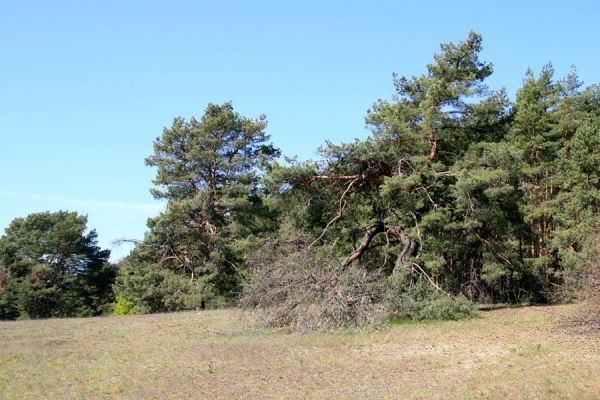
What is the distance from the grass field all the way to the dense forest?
2409 millimetres

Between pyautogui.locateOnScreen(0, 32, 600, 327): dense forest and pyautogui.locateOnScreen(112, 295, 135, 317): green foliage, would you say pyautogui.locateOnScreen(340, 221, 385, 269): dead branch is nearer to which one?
pyautogui.locateOnScreen(0, 32, 600, 327): dense forest

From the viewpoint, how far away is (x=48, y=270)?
4725cm

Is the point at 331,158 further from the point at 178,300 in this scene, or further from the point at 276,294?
the point at 178,300

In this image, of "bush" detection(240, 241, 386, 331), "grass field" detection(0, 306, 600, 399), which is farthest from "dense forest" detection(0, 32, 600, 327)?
"grass field" detection(0, 306, 600, 399)

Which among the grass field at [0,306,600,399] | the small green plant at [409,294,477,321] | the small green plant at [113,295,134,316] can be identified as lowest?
the small green plant at [113,295,134,316]

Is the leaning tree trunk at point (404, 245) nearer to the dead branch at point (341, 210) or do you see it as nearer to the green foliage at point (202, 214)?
the dead branch at point (341, 210)

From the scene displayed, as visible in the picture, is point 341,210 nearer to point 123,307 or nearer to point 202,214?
point 202,214

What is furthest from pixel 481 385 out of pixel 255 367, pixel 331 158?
pixel 331 158

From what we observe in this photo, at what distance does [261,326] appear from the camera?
19375mm

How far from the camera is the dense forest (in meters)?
19.6

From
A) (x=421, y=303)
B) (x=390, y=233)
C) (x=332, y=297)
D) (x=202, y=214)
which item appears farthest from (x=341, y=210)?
(x=202, y=214)

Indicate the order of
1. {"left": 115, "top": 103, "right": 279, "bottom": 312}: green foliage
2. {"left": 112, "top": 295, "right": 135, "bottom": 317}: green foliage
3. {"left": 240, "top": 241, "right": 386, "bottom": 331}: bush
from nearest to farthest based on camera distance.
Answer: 1. {"left": 240, "top": 241, "right": 386, "bottom": 331}: bush
2. {"left": 115, "top": 103, "right": 279, "bottom": 312}: green foliage
3. {"left": 112, "top": 295, "right": 135, "bottom": 317}: green foliage

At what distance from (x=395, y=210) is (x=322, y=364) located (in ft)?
40.6

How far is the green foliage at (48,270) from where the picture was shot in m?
47.0
